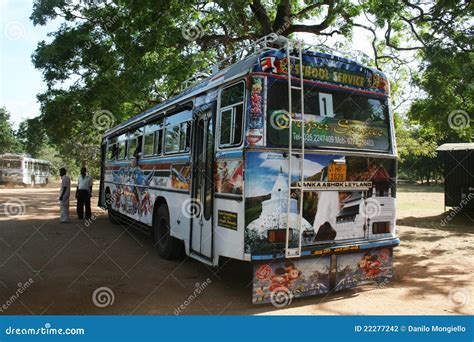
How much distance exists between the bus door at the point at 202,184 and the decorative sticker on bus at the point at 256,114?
99 centimetres

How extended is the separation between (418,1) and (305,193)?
9.74m

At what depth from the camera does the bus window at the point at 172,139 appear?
25.2 feet

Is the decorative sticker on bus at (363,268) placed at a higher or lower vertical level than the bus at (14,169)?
lower

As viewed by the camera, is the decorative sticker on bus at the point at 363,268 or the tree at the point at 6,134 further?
the tree at the point at 6,134

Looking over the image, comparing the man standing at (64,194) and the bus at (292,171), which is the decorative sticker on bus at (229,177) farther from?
the man standing at (64,194)

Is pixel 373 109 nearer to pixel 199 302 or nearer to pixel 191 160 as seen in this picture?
pixel 191 160

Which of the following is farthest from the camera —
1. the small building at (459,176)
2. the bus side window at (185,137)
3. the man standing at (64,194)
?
the small building at (459,176)

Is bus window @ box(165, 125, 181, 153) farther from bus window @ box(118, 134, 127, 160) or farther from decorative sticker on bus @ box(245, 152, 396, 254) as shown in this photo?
bus window @ box(118, 134, 127, 160)

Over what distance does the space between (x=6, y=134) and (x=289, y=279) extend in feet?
187

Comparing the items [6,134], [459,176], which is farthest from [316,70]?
[6,134]

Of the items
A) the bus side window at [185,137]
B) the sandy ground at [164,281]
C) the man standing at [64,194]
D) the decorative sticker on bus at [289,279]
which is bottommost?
the sandy ground at [164,281]

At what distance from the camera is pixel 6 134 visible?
52.9 metres

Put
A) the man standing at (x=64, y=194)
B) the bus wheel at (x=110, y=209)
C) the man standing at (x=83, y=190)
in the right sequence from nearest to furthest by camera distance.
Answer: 1. the man standing at (x=64, y=194)
2. the man standing at (x=83, y=190)
3. the bus wheel at (x=110, y=209)

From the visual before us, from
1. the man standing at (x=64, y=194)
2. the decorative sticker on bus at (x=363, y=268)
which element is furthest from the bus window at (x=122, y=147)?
the decorative sticker on bus at (x=363, y=268)
